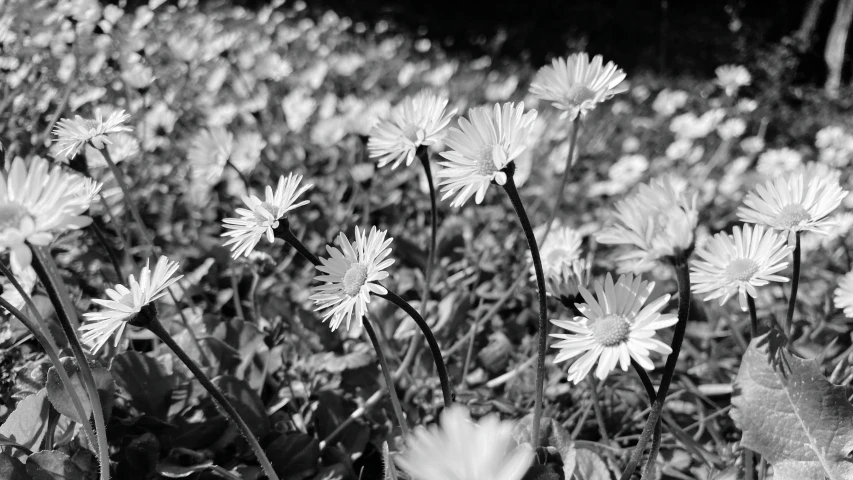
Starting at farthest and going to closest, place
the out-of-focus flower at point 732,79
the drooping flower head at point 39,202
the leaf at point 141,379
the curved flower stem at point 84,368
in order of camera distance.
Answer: the out-of-focus flower at point 732,79, the leaf at point 141,379, the curved flower stem at point 84,368, the drooping flower head at point 39,202

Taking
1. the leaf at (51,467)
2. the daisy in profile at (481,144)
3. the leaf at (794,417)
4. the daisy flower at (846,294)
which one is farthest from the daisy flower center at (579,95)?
the leaf at (51,467)

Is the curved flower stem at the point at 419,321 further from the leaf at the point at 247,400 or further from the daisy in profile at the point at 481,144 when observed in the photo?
the leaf at the point at 247,400

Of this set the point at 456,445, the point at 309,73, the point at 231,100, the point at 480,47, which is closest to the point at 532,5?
the point at 480,47

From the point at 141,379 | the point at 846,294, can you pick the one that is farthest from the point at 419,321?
the point at 846,294

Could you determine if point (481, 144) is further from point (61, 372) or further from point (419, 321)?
point (61, 372)

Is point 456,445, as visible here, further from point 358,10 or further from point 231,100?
point 358,10

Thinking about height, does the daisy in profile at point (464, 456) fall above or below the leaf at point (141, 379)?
above

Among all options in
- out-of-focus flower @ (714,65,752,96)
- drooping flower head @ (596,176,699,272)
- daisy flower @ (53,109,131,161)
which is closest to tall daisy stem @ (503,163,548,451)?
drooping flower head @ (596,176,699,272)
